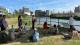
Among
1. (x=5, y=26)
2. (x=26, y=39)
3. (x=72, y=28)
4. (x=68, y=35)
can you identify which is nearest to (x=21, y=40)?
(x=26, y=39)

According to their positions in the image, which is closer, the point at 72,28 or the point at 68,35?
the point at 68,35

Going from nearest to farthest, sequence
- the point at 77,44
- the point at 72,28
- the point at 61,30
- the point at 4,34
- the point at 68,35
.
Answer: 1. the point at 77,44
2. the point at 4,34
3. the point at 68,35
4. the point at 72,28
5. the point at 61,30

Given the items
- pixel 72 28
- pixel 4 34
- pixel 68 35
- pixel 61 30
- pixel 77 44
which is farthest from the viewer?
pixel 61 30

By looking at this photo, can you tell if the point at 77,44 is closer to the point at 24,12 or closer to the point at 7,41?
the point at 7,41

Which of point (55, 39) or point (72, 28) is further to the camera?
point (72, 28)

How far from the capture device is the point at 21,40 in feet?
42.3

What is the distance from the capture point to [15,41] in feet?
41.6

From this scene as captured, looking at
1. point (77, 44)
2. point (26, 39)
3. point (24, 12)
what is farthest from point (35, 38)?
→ point (24, 12)

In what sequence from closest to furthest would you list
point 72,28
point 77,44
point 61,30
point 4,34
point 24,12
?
point 77,44, point 4,34, point 72,28, point 61,30, point 24,12

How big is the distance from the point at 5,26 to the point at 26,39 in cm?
Answer: 167

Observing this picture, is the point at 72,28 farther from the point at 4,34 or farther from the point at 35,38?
the point at 4,34

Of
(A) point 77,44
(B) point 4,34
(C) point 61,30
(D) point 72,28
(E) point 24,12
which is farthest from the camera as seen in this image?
(E) point 24,12

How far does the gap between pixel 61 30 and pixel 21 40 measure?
441cm

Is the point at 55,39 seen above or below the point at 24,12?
below
